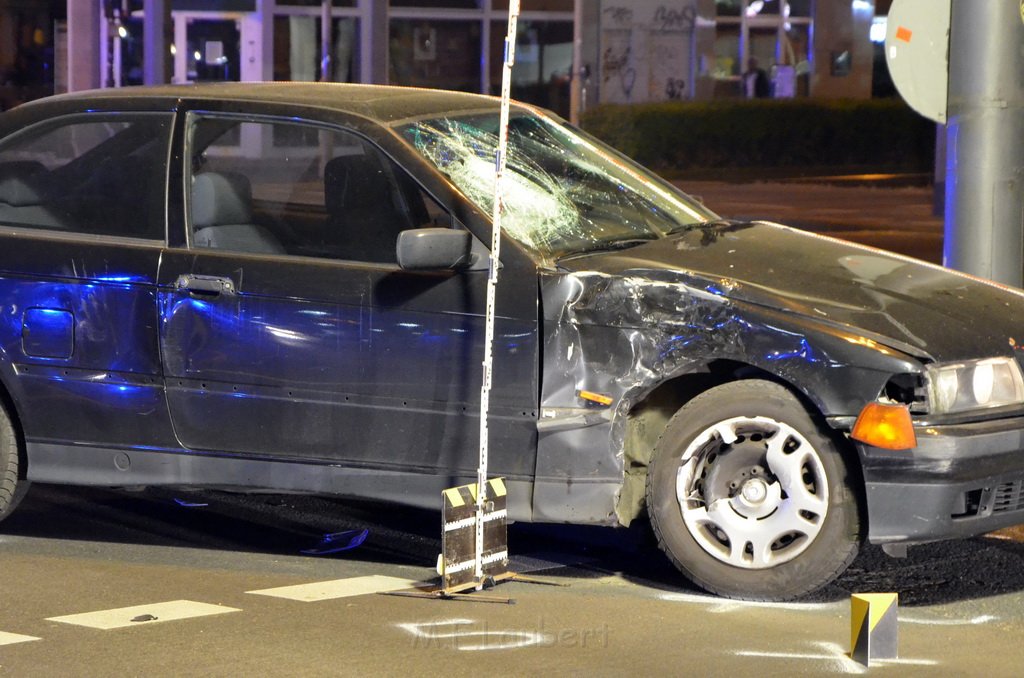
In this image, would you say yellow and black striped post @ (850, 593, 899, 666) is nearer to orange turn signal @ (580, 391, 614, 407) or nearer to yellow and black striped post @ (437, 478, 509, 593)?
orange turn signal @ (580, 391, 614, 407)

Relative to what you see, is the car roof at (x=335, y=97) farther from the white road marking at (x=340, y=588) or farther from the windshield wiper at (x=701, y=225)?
the white road marking at (x=340, y=588)

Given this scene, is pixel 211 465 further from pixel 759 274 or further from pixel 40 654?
pixel 759 274

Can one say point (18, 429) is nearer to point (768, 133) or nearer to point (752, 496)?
point (752, 496)

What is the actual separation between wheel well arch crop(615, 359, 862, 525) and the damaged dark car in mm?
15

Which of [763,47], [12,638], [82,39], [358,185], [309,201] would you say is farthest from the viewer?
[763,47]

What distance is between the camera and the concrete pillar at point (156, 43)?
1892 centimetres

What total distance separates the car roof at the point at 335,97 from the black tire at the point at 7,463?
49.1 inches

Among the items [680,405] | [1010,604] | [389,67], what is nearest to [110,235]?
[680,405]

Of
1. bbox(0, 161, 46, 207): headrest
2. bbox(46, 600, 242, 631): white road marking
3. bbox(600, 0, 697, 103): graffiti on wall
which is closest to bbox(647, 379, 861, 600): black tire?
bbox(46, 600, 242, 631): white road marking

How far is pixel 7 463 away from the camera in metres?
6.47

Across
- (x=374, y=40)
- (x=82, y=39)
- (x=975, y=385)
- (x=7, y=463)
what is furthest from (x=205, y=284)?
(x=374, y=40)

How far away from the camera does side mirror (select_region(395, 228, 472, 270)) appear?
5762 millimetres

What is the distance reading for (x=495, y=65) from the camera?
33500mm

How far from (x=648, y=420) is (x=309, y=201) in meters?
1.60
